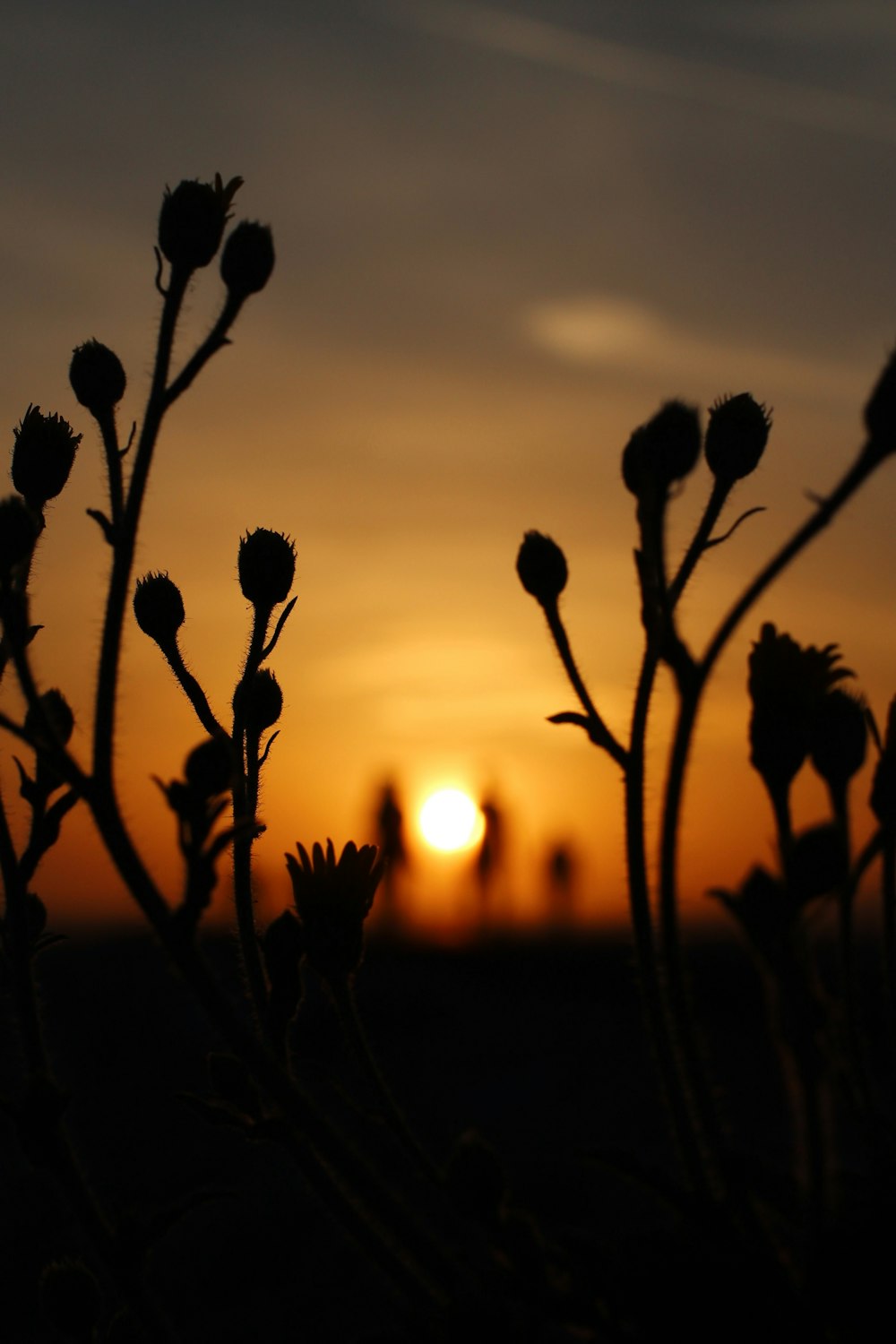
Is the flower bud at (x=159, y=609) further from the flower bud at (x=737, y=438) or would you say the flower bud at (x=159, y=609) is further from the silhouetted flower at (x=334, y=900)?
the flower bud at (x=737, y=438)

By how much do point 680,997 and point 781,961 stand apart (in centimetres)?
8

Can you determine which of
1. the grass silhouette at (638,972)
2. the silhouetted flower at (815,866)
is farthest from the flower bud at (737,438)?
the silhouetted flower at (815,866)

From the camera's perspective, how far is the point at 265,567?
1181mm

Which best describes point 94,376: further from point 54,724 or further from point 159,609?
point 54,724

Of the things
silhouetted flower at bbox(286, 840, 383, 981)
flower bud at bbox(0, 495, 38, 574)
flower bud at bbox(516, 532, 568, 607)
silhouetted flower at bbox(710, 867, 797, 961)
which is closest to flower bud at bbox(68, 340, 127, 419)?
flower bud at bbox(0, 495, 38, 574)

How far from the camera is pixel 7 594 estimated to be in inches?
37.4

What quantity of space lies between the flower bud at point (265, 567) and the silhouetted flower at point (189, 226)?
24cm

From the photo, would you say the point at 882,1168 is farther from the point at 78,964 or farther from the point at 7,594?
the point at 78,964

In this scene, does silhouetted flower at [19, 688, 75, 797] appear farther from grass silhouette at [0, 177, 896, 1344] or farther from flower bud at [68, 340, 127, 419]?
flower bud at [68, 340, 127, 419]

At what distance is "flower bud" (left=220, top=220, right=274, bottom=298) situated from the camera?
1186 millimetres

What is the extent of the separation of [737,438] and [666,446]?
65mm

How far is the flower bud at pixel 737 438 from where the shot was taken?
1064 mm

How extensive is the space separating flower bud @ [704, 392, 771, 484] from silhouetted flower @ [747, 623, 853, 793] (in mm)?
229

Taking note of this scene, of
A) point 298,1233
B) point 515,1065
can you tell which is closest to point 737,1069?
point 515,1065
